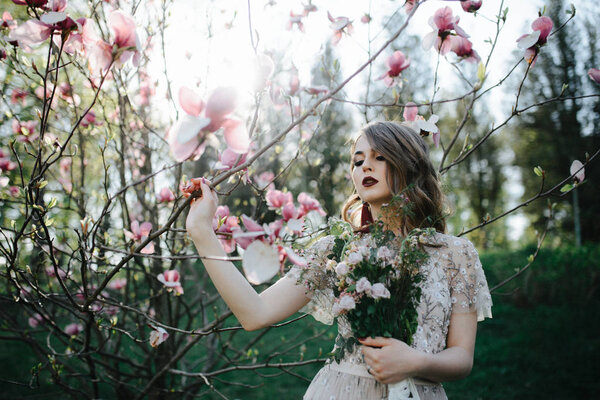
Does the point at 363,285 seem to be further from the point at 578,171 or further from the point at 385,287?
the point at 578,171

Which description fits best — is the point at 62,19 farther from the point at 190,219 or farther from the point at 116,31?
the point at 190,219

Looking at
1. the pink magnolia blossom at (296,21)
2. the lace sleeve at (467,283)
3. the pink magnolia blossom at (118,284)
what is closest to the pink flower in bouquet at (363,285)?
the lace sleeve at (467,283)

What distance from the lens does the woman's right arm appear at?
1.04m

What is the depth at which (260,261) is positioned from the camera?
709mm

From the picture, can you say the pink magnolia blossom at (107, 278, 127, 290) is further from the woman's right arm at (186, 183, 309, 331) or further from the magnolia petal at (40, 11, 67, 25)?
the magnolia petal at (40, 11, 67, 25)

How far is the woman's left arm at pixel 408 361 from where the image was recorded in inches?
40.2

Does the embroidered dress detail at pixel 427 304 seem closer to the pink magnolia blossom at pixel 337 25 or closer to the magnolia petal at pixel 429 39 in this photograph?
the magnolia petal at pixel 429 39

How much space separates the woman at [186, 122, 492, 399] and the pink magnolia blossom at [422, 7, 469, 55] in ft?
0.95

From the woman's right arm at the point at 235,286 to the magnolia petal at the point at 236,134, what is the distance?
0.27m

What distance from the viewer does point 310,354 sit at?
449cm

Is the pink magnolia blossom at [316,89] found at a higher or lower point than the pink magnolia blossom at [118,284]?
higher

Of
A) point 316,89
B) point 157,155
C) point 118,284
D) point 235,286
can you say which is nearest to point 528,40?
point 316,89

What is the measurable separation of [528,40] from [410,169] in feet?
1.74

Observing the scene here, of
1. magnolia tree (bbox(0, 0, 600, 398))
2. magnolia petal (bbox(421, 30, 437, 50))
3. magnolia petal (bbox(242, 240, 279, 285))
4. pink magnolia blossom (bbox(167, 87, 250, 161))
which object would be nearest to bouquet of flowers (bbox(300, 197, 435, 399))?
magnolia tree (bbox(0, 0, 600, 398))
